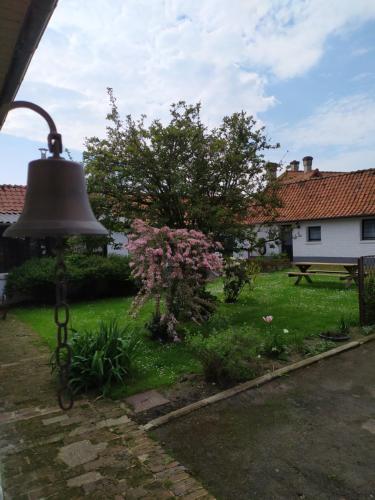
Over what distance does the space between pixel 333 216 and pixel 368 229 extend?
1844 mm

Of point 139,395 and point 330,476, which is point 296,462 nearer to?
point 330,476

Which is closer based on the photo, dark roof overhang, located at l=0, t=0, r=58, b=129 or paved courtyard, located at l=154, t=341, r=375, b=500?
dark roof overhang, located at l=0, t=0, r=58, b=129

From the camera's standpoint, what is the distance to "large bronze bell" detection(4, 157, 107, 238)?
174 cm

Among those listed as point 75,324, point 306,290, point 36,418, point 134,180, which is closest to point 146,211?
point 134,180

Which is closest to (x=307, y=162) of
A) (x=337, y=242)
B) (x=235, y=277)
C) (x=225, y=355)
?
(x=337, y=242)

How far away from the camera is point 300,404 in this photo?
14.9 ft

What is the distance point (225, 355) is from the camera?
5.12 meters

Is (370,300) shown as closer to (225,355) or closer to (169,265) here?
(225,355)

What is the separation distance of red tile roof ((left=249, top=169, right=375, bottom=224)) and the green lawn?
609cm

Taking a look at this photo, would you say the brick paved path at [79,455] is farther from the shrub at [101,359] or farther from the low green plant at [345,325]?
the low green plant at [345,325]

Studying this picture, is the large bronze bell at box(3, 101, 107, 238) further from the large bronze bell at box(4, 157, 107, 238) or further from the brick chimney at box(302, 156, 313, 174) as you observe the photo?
the brick chimney at box(302, 156, 313, 174)

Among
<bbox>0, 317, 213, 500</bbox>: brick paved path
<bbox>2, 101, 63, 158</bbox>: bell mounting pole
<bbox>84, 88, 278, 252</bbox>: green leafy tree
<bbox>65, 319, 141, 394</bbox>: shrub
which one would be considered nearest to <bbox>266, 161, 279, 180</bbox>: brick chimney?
<bbox>84, 88, 278, 252</bbox>: green leafy tree

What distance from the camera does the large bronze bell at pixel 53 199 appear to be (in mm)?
1703

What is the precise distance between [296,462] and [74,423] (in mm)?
2461
